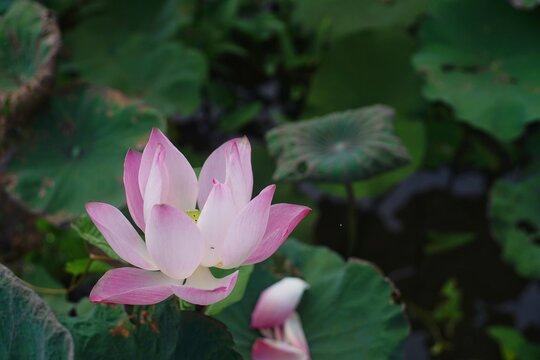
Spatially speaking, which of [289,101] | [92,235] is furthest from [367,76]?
[92,235]

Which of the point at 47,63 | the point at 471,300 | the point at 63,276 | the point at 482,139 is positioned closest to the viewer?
the point at 47,63

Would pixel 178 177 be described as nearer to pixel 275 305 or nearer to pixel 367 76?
pixel 275 305

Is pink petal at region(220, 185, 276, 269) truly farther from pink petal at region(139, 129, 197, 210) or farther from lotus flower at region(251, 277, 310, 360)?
lotus flower at region(251, 277, 310, 360)

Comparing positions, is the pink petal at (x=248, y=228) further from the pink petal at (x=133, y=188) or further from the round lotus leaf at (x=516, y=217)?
the round lotus leaf at (x=516, y=217)

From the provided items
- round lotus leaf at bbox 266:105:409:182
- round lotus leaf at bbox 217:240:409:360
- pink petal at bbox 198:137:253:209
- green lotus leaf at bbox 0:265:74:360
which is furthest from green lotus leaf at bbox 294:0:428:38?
green lotus leaf at bbox 0:265:74:360

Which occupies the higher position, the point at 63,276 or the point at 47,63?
the point at 47,63

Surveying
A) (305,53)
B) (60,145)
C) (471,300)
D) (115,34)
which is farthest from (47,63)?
(471,300)

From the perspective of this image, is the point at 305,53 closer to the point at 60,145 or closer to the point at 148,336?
the point at 60,145
